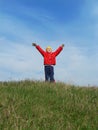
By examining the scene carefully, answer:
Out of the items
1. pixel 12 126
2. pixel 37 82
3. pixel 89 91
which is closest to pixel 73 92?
pixel 89 91

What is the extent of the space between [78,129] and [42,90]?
4201mm

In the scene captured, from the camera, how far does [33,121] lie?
466 inches

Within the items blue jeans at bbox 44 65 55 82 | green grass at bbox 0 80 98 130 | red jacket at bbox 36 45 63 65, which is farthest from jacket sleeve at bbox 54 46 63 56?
green grass at bbox 0 80 98 130

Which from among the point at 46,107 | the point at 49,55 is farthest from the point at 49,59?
the point at 46,107

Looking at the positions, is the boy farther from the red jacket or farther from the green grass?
the green grass

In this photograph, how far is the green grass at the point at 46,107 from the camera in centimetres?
1175

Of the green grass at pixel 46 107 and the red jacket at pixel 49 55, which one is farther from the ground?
the red jacket at pixel 49 55

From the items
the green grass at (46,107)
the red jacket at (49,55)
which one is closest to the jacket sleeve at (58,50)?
the red jacket at (49,55)

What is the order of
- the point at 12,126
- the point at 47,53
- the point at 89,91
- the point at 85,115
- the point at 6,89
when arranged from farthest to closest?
the point at 47,53 < the point at 89,91 < the point at 6,89 < the point at 85,115 < the point at 12,126

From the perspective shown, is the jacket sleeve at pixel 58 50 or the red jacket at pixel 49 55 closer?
A: the red jacket at pixel 49 55

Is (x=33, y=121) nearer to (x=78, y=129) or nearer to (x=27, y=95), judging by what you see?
(x=78, y=129)

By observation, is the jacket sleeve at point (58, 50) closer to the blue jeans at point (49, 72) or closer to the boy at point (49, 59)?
the boy at point (49, 59)

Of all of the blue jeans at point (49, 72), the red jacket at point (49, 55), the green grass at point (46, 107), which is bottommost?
the green grass at point (46, 107)

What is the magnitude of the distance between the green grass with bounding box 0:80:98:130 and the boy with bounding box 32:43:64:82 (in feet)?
14.2
